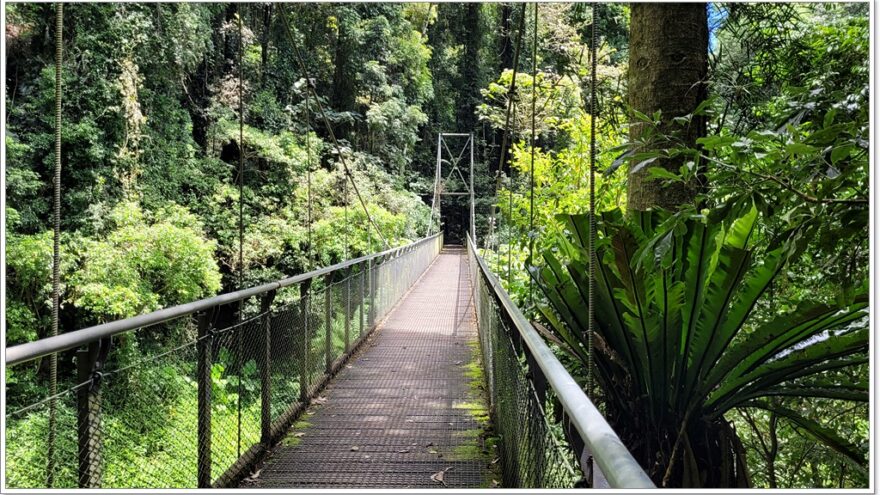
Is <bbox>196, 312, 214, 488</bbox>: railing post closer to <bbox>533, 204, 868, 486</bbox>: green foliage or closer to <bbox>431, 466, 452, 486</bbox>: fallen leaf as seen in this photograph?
<bbox>431, 466, 452, 486</bbox>: fallen leaf

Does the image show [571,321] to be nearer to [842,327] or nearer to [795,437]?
[842,327]

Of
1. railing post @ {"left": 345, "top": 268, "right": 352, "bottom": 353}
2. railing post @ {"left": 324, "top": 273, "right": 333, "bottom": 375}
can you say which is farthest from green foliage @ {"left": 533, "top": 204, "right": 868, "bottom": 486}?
railing post @ {"left": 345, "top": 268, "right": 352, "bottom": 353}

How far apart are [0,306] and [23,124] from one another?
10.1m

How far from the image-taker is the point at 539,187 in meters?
7.00

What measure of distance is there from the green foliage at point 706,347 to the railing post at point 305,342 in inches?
74.6

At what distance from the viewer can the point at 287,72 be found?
16.5 m

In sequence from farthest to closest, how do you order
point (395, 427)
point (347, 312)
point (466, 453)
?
point (347, 312) < point (395, 427) < point (466, 453)

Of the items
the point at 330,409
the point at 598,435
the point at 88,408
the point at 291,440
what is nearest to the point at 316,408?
the point at 330,409

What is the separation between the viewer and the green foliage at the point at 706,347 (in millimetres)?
1369

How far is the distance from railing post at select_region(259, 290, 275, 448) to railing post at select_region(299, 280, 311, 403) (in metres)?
0.53

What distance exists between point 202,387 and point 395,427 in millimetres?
1159

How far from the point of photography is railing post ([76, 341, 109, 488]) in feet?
4.72

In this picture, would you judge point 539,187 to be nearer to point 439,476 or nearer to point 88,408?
point 439,476

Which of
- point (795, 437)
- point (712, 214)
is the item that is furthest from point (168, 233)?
point (712, 214)
